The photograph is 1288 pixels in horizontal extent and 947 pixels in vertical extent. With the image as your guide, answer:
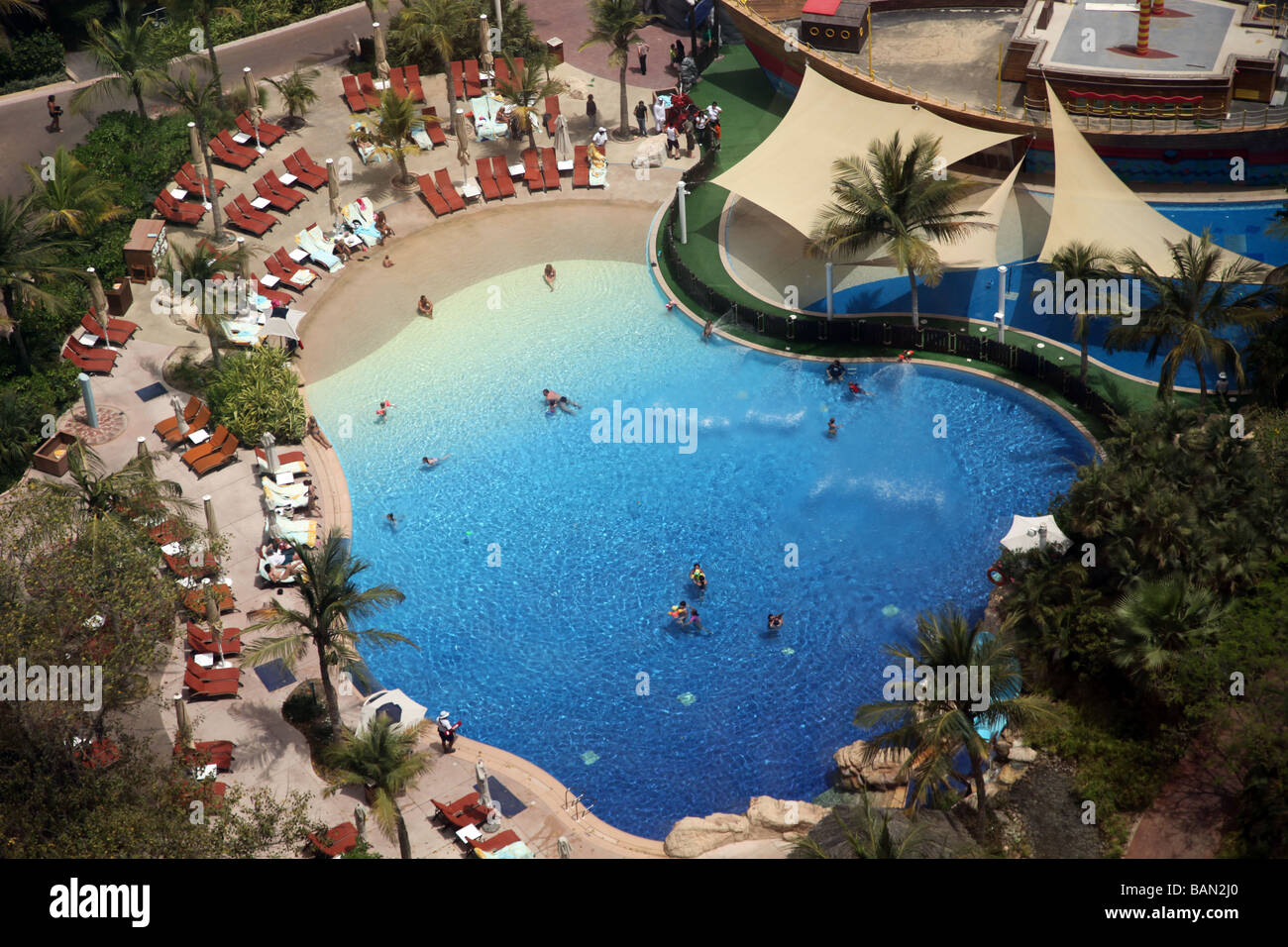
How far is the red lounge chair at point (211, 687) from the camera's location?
36.6m

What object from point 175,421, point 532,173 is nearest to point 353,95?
point 532,173

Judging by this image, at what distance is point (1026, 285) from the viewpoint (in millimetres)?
47938

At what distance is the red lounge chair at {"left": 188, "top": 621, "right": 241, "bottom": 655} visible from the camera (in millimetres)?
37406

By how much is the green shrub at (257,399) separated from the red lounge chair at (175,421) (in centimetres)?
46

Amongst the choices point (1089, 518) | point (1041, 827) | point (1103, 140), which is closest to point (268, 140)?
point (1103, 140)

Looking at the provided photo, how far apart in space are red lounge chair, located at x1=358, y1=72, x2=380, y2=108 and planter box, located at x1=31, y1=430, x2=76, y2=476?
19584mm

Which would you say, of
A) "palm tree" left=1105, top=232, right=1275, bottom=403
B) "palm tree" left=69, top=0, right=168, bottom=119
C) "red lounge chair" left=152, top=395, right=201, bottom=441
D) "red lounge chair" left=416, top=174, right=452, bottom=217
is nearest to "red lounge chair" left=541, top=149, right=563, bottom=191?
"red lounge chair" left=416, top=174, right=452, bottom=217

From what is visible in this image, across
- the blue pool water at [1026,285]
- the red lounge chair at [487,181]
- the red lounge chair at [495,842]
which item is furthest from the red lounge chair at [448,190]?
the red lounge chair at [495,842]

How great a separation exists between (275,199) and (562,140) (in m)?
10.5

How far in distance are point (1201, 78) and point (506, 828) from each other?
33243 millimetres

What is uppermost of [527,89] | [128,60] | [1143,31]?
[1143,31]

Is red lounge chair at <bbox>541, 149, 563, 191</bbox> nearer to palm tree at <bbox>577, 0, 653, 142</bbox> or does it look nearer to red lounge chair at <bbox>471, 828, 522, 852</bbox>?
palm tree at <bbox>577, 0, 653, 142</bbox>

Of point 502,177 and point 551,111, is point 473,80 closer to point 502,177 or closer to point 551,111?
point 551,111

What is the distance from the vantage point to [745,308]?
157ft
